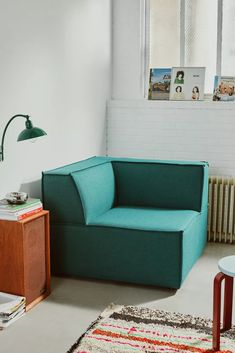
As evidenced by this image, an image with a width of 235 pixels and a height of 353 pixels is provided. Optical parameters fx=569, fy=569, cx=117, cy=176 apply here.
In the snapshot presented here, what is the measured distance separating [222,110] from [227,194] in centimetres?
73

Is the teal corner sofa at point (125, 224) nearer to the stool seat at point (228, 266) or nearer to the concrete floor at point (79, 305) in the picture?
the concrete floor at point (79, 305)

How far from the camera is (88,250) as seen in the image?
3.99m

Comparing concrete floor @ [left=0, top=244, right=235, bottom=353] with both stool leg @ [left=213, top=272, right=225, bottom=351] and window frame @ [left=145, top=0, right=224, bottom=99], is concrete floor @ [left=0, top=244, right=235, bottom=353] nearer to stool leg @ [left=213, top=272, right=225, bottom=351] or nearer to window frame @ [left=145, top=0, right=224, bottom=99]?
stool leg @ [left=213, top=272, right=225, bottom=351]

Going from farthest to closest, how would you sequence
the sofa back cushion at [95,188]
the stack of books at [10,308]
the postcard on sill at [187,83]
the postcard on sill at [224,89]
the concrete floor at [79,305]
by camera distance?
the postcard on sill at [187,83]
the postcard on sill at [224,89]
the sofa back cushion at [95,188]
the stack of books at [10,308]
the concrete floor at [79,305]

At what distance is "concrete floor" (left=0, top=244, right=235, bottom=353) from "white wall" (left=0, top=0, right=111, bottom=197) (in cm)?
80

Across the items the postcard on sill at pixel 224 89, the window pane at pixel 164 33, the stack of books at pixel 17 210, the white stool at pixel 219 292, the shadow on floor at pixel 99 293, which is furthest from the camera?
the window pane at pixel 164 33

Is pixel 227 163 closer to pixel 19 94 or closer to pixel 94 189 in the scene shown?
pixel 94 189

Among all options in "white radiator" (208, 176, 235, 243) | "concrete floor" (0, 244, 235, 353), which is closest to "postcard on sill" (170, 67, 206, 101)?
"white radiator" (208, 176, 235, 243)

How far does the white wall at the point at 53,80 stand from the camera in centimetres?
382

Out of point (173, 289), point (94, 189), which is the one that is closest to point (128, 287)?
point (173, 289)

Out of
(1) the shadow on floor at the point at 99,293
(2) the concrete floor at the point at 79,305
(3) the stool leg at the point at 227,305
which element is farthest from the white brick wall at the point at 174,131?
(3) the stool leg at the point at 227,305

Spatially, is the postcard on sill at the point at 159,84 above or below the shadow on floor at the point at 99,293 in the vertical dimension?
above

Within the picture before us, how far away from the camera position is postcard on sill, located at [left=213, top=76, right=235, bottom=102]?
16.4 feet

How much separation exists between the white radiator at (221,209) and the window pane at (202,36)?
0.93 metres
